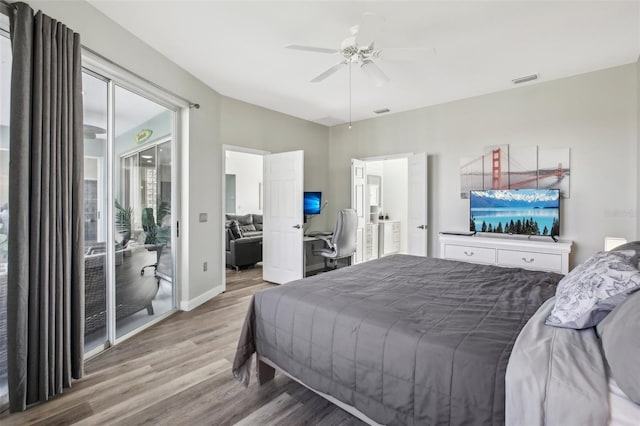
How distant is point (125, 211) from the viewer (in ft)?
9.36

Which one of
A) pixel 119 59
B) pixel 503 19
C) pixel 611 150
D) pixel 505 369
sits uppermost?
pixel 503 19

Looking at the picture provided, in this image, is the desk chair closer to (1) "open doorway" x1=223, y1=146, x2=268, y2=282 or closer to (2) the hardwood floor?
(1) "open doorway" x1=223, y1=146, x2=268, y2=282

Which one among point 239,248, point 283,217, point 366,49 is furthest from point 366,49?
point 239,248

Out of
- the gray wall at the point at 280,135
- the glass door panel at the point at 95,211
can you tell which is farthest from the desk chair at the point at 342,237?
the glass door panel at the point at 95,211

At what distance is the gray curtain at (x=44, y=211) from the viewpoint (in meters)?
1.76

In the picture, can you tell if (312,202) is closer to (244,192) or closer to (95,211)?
(244,192)

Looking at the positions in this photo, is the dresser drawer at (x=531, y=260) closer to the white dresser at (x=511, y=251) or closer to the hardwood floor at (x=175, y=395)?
the white dresser at (x=511, y=251)

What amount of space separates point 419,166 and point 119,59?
381 centimetres

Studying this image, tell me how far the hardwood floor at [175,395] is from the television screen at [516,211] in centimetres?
326

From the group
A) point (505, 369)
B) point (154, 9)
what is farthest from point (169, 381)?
point (154, 9)

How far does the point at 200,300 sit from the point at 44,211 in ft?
7.13

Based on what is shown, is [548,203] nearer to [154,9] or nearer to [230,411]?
[230,411]

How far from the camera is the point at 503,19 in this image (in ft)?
8.05

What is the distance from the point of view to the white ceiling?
233 centimetres
